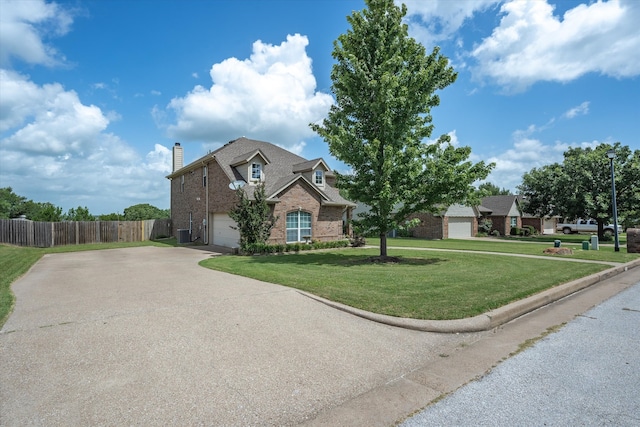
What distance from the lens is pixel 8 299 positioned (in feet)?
24.9

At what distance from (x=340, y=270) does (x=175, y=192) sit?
902 inches

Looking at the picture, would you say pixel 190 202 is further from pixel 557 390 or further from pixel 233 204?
Result: pixel 557 390

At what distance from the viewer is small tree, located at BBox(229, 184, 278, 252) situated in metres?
17.5

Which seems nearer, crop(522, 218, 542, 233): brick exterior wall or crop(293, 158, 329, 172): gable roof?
crop(293, 158, 329, 172): gable roof

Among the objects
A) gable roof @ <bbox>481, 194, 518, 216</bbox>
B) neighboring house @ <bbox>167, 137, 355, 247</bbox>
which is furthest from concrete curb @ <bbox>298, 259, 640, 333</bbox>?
gable roof @ <bbox>481, 194, 518, 216</bbox>

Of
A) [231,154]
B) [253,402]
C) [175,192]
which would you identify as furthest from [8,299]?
[175,192]

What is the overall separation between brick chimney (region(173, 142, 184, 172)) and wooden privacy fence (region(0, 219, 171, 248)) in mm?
4998

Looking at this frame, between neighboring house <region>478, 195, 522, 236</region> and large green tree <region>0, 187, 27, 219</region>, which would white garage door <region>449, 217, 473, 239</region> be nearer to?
neighboring house <region>478, 195, 522, 236</region>

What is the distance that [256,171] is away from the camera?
2111 cm

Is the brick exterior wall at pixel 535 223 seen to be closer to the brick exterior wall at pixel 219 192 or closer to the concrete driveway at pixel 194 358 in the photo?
the brick exterior wall at pixel 219 192

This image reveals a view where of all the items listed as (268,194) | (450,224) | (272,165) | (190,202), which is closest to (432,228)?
(450,224)

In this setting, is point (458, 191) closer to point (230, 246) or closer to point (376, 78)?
point (376, 78)

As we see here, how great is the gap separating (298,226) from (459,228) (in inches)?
814

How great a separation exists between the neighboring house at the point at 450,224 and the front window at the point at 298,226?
14705 mm
